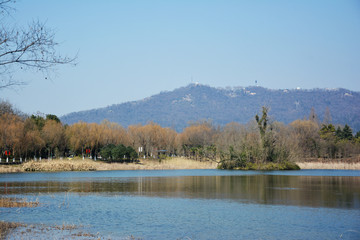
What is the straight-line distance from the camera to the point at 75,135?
96.9 m

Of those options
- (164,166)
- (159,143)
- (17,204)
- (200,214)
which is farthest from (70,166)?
(159,143)

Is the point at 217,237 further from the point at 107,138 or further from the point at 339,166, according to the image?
the point at 107,138

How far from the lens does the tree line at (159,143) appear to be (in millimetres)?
68062

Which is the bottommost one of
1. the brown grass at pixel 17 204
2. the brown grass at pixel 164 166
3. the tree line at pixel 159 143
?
the brown grass at pixel 164 166

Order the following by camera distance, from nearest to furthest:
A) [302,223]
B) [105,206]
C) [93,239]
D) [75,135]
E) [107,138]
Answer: [93,239] → [302,223] → [105,206] → [75,135] → [107,138]

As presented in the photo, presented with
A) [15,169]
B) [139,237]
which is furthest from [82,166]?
[139,237]

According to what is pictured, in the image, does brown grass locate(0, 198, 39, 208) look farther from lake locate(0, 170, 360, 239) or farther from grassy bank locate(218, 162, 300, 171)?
grassy bank locate(218, 162, 300, 171)

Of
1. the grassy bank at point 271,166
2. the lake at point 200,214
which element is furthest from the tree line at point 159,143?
the lake at point 200,214

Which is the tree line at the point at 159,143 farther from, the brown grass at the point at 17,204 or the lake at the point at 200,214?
the brown grass at the point at 17,204

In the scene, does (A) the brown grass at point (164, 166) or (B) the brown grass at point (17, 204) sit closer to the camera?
(B) the brown grass at point (17, 204)

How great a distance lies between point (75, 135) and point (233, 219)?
80.8 metres

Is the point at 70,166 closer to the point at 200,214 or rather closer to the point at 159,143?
the point at 200,214

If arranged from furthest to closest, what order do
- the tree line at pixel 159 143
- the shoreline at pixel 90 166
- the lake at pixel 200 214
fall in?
1. the tree line at pixel 159 143
2. the shoreline at pixel 90 166
3. the lake at pixel 200 214

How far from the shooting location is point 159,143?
123 metres
